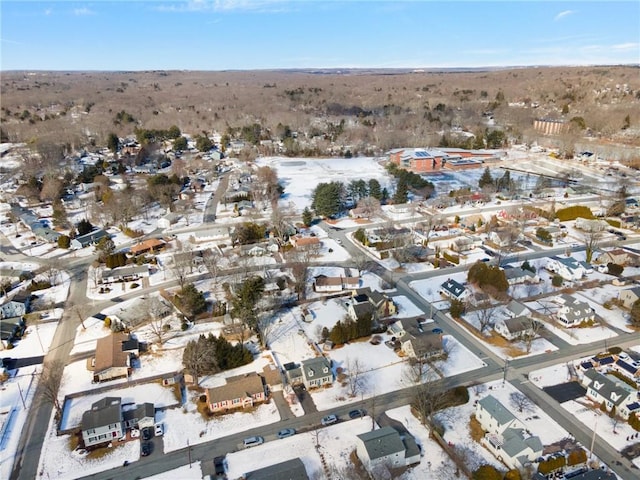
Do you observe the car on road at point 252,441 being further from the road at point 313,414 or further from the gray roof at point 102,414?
the gray roof at point 102,414

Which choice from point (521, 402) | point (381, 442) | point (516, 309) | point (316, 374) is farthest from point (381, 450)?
point (516, 309)

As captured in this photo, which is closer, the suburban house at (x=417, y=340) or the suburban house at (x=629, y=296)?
the suburban house at (x=417, y=340)

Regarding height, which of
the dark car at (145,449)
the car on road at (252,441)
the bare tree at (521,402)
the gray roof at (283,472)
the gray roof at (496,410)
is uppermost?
the gray roof at (496,410)

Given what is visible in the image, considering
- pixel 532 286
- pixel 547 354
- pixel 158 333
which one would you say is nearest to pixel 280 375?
pixel 158 333

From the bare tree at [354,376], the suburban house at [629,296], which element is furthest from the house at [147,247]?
the suburban house at [629,296]

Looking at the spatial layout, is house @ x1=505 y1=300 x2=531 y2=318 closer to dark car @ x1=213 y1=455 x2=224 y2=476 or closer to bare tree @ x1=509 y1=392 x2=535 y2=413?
bare tree @ x1=509 y1=392 x2=535 y2=413

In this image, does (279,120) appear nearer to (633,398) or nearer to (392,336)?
(392,336)
